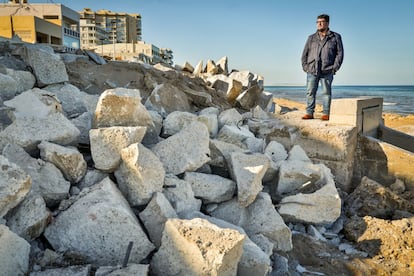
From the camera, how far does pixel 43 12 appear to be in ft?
113

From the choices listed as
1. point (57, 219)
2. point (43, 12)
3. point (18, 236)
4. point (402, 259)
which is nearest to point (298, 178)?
point (402, 259)

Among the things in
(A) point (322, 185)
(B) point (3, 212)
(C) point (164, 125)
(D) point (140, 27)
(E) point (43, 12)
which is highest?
(D) point (140, 27)

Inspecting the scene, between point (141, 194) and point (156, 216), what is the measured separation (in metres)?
0.24

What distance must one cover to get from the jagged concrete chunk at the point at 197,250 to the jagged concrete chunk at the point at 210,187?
2.54ft

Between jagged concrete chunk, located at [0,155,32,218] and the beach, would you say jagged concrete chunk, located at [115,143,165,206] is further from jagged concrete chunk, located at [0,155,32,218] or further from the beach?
the beach

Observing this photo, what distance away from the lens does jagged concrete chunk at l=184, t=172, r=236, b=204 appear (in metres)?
2.87

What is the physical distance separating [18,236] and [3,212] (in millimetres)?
161

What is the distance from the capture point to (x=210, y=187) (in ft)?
9.48

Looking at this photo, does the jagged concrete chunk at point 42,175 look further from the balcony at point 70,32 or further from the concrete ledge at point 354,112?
the balcony at point 70,32

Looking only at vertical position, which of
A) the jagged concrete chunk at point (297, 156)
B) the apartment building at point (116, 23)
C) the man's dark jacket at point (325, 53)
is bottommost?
the jagged concrete chunk at point (297, 156)

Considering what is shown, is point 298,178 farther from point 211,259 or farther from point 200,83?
point 200,83

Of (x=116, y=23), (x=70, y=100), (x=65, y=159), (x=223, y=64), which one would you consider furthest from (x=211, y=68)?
(x=116, y=23)

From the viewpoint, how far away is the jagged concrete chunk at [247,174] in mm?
2854

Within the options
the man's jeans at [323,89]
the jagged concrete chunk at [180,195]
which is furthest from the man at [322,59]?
the jagged concrete chunk at [180,195]
